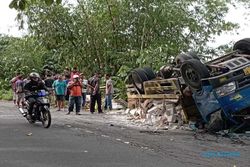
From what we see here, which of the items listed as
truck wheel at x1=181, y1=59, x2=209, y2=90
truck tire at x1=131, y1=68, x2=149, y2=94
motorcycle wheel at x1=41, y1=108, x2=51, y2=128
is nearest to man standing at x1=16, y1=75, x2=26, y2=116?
motorcycle wheel at x1=41, y1=108, x2=51, y2=128

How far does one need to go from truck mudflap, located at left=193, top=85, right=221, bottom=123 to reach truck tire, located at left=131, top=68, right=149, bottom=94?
10.8ft

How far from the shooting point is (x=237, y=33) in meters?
27.7

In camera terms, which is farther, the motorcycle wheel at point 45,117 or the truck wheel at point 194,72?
the motorcycle wheel at point 45,117

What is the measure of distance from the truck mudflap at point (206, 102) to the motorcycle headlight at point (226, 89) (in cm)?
17

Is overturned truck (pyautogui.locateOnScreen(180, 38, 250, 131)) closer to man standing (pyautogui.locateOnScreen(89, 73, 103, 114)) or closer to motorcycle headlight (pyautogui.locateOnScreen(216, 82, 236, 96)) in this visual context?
motorcycle headlight (pyautogui.locateOnScreen(216, 82, 236, 96))

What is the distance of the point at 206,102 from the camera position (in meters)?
11.1

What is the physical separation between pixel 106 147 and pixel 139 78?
18.7 feet

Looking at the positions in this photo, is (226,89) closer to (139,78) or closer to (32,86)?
(139,78)

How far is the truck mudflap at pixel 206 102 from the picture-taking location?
35.7ft

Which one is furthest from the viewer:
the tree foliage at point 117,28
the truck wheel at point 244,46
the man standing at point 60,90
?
the tree foliage at point 117,28

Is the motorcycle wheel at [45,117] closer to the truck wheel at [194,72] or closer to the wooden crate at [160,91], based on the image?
the wooden crate at [160,91]

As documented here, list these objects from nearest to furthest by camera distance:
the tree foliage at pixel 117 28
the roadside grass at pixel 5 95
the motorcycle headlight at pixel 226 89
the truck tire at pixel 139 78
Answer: the motorcycle headlight at pixel 226 89 → the truck tire at pixel 139 78 → the tree foliage at pixel 117 28 → the roadside grass at pixel 5 95

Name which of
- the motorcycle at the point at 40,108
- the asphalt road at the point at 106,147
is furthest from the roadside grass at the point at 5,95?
the asphalt road at the point at 106,147

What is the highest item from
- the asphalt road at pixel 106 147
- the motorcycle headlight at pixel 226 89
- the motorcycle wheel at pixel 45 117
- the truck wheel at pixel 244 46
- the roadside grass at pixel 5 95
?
the truck wheel at pixel 244 46
